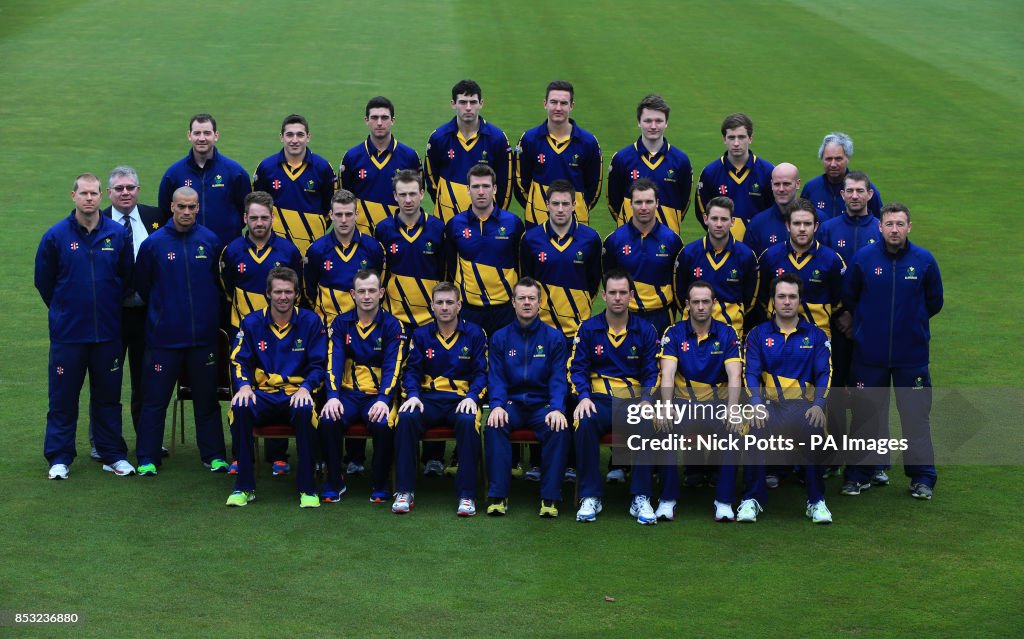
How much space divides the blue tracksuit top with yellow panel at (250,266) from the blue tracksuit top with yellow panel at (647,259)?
8.04 feet

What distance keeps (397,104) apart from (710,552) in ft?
55.2

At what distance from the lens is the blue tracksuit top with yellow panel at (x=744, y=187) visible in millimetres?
11656

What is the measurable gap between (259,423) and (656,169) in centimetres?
392

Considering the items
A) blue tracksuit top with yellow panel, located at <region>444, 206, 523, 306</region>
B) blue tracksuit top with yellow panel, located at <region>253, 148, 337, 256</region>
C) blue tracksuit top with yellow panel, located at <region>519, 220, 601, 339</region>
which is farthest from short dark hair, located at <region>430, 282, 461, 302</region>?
blue tracksuit top with yellow panel, located at <region>253, 148, 337, 256</region>

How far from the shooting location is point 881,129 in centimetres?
2430

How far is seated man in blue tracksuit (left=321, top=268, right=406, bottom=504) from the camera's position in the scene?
1014cm

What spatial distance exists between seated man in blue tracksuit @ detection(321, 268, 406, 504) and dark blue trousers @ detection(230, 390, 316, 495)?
5.1 inches

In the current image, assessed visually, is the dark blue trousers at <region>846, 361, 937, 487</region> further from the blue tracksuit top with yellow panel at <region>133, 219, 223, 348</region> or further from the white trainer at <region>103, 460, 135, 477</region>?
the white trainer at <region>103, 460, 135, 477</region>

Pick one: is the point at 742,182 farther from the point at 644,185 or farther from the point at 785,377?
the point at 785,377

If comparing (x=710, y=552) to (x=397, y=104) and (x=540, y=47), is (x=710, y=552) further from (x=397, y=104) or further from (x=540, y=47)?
(x=540, y=47)

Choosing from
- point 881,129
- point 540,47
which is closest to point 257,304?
point 881,129

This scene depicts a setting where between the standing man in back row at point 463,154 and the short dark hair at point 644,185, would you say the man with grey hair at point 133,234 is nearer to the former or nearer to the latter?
the standing man in back row at point 463,154

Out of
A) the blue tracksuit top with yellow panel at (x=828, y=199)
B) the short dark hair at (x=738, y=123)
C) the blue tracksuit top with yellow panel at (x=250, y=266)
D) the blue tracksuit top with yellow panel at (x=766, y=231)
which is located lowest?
the blue tracksuit top with yellow panel at (x=250, y=266)

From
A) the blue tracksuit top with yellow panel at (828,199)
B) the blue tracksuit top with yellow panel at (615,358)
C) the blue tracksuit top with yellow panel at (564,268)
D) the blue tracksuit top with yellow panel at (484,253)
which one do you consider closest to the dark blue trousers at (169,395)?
the blue tracksuit top with yellow panel at (484,253)
